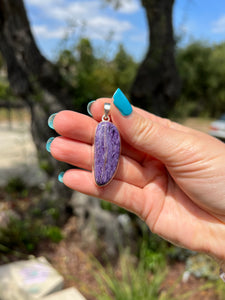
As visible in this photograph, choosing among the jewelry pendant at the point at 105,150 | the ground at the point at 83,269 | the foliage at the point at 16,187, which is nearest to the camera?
the jewelry pendant at the point at 105,150

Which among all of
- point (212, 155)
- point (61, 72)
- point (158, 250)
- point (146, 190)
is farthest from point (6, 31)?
point (158, 250)

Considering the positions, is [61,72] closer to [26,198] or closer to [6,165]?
[26,198]

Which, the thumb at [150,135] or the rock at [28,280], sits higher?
the thumb at [150,135]

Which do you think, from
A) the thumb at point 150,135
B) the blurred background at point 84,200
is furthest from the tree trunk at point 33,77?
the thumb at point 150,135

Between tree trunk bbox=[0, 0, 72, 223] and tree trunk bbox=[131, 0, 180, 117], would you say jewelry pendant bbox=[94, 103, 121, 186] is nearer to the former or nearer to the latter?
tree trunk bbox=[0, 0, 72, 223]

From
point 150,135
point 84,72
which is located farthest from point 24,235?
point 150,135

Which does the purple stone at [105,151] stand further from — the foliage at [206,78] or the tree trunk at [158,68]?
the foliage at [206,78]

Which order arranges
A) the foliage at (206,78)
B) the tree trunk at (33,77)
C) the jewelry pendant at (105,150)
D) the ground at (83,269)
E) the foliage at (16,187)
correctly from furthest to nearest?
the foliage at (206,78)
the foliage at (16,187)
the tree trunk at (33,77)
the ground at (83,269)
the jewelry pendant at (105,150)
